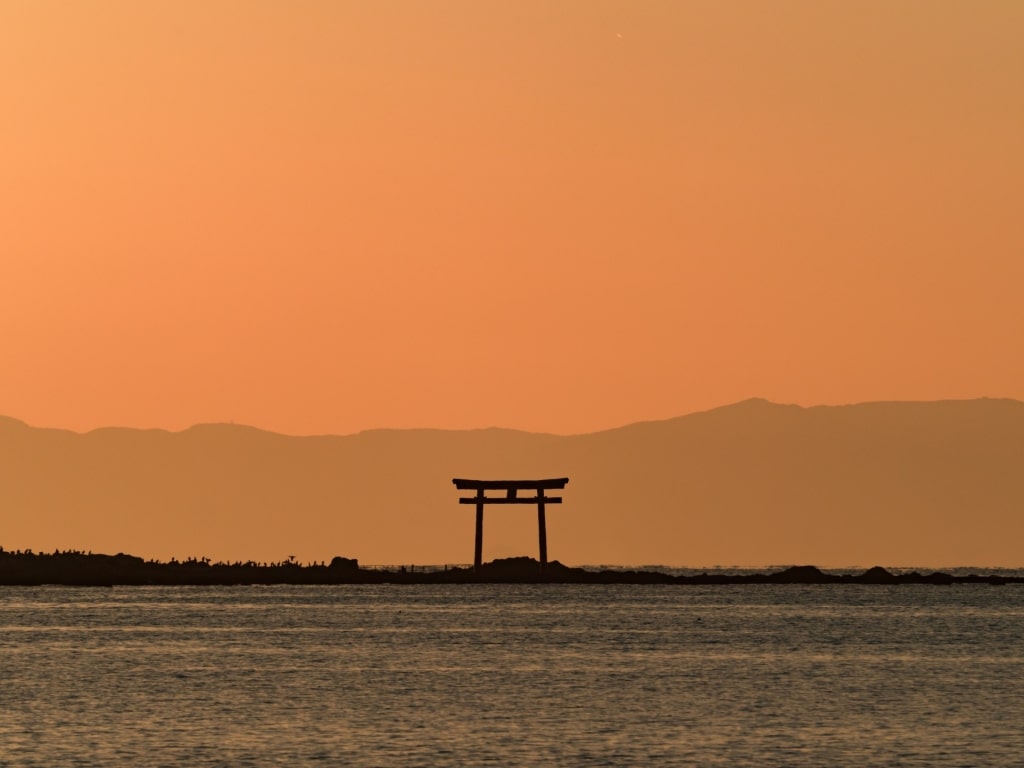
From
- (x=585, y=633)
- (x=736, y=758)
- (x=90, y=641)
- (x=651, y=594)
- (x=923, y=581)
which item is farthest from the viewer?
(x=923, y=581)

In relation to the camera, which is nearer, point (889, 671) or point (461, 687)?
point (461, 687)

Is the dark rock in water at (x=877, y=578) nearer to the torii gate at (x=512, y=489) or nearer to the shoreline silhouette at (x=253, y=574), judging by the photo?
the shoreline silhouette at (x=253, y=574)

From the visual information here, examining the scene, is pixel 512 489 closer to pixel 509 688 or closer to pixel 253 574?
pixel 253 574

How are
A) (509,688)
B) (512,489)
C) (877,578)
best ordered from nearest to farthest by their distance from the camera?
(509,688), (512,489), (877,578)

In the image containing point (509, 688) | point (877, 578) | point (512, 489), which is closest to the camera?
point (509, 688)

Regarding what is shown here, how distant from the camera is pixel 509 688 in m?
67.3

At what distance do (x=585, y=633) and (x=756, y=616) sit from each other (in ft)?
83.2

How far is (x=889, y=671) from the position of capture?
75438 mm

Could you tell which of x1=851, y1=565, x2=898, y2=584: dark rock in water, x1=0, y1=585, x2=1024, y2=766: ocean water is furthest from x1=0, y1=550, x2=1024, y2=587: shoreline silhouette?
x1=0, y1=585, x2=1024, y2=766: ocean water

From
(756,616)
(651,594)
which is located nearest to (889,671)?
(756,616)

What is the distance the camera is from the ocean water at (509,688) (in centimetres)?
4972

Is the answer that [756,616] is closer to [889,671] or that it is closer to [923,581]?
[889,671]

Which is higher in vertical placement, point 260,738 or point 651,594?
point 651,594

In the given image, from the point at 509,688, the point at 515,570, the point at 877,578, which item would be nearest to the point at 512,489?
the point at 515,570
